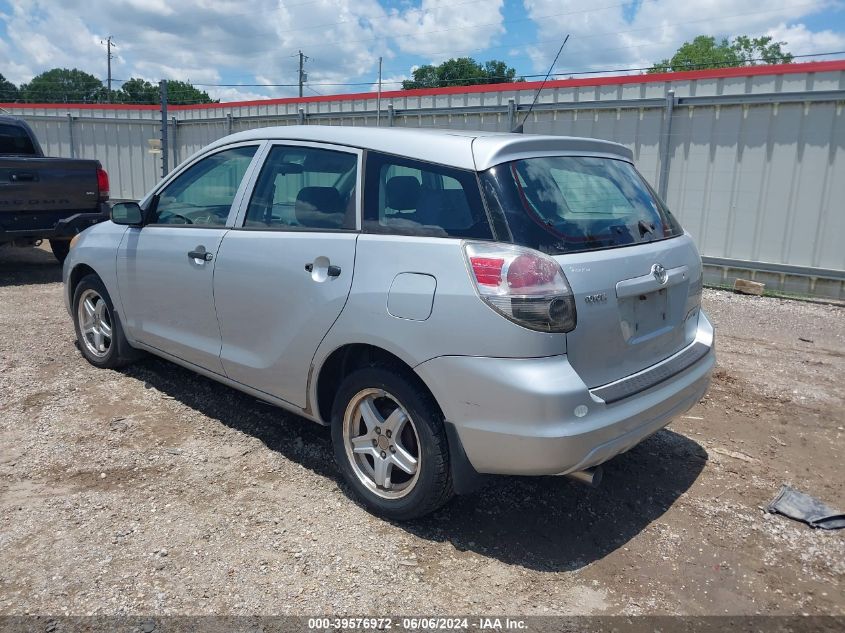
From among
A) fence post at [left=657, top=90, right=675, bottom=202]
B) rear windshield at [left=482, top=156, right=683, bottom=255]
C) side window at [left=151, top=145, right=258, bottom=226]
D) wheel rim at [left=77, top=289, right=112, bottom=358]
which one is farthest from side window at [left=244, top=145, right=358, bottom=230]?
fence post at [left=657, top=90, right=675, bottom=202]

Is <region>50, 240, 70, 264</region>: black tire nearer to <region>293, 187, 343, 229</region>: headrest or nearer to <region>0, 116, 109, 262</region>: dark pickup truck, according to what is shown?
<region>0, 116, 109, 262</region>: dark pickup truck

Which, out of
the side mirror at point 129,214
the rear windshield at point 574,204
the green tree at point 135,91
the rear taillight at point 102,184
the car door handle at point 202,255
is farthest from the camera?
the green tree at point 135,91

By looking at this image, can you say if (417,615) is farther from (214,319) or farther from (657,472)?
(214,319)

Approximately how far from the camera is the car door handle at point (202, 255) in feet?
12.7

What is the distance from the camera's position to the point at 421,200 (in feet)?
10.1

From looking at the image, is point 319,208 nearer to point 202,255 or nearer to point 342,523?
point 202,255

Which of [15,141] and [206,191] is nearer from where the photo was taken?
[206,191]

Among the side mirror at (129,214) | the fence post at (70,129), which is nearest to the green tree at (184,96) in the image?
the fence post at (70,129)

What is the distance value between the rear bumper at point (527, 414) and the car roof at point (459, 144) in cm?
88

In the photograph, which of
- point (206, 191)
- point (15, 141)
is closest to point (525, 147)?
point (206, 191)

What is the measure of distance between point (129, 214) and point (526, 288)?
2.98 m

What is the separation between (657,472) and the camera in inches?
150

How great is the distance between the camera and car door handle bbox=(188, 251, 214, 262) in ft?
12.7

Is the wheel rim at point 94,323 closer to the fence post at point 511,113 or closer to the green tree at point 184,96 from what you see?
the fence post at point 511,113
